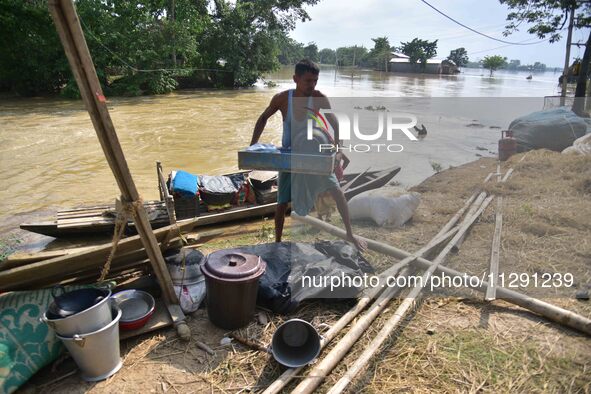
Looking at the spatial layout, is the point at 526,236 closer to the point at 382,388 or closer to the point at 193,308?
the point at 382,388

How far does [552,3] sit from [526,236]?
1510 cm

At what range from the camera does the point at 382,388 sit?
203 cm

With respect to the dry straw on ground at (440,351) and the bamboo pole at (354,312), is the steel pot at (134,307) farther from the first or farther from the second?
the bamboo pole at (354,312)

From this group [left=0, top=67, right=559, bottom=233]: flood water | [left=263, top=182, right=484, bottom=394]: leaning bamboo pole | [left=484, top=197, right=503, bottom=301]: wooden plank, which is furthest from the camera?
[left=0, top=67, right=559, bottom=233]: flood water

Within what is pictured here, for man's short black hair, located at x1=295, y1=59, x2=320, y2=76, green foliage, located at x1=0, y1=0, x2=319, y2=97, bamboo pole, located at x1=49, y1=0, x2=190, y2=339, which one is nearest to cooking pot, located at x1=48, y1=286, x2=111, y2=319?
bamboo pole, located at x1=49, y1=0, x2=190, y2=339

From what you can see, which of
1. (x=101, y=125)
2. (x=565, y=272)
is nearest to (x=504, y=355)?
(x=565, y=272)

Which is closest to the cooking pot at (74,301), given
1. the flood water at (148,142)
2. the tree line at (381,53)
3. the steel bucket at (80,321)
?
the steel bucket at (80,321)

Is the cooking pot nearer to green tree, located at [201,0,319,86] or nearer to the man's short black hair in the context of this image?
the man's short black hair

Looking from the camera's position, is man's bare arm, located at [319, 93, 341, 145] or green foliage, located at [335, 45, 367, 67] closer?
man's bare arm, located at [319, 93, 341, 145]

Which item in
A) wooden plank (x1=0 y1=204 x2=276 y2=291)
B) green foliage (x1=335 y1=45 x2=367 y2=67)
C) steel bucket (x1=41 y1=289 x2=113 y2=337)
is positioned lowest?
steel bucket (x1=41 y1=289 x2=113 y2=337)

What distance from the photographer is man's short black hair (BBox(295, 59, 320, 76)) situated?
2998mm

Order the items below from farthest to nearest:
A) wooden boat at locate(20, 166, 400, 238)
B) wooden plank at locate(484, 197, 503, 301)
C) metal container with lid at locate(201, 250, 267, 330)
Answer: wooden boat at locate(20, 166, 400, 238)
wooden plank at locate(484, 197, 503, 301)
metal container with lid at locate(201, 250, 267, 330)

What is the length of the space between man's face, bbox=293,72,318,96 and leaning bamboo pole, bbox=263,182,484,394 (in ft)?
5.52

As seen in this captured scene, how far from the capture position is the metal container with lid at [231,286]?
230 cm
